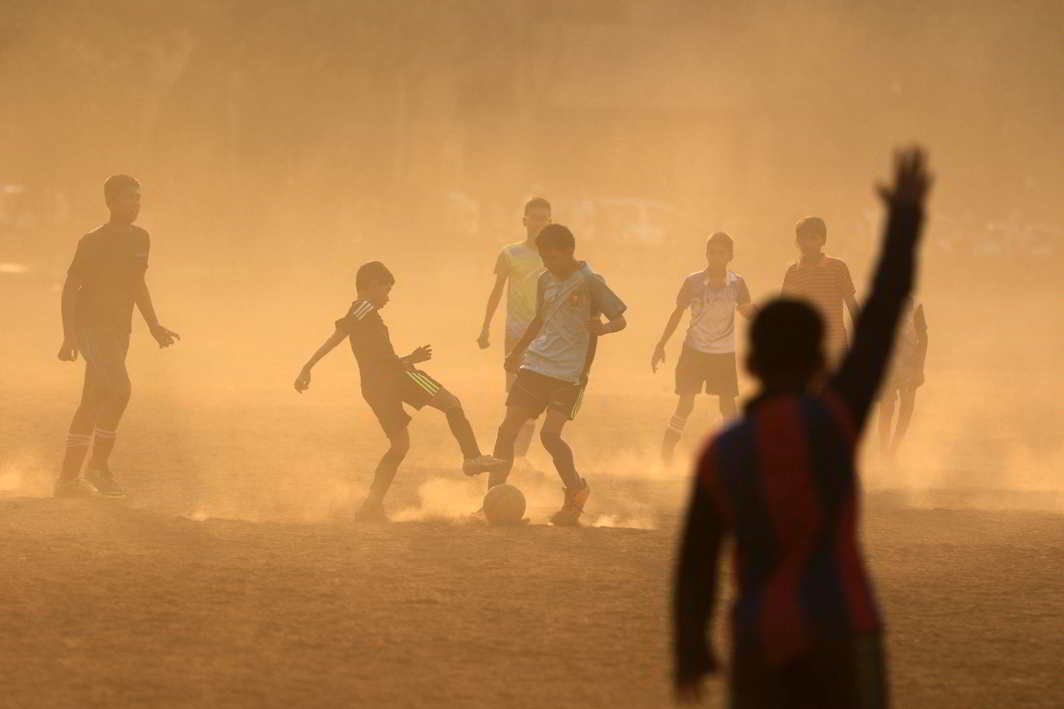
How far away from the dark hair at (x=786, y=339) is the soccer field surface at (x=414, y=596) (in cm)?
290

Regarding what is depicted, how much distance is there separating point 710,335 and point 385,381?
3936 mm

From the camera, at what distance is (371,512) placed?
10820 millimetres

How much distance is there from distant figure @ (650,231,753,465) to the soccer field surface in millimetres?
1120

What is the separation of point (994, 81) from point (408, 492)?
4959 cm

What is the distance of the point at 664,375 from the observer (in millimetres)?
25188

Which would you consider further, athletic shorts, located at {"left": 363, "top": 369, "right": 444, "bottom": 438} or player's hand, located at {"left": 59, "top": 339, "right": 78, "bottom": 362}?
player's hand, located at {"left": 59, "top": 339, "right": 78, "bottom": 362}

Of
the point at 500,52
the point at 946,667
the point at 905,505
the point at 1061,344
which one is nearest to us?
the point at 946,667

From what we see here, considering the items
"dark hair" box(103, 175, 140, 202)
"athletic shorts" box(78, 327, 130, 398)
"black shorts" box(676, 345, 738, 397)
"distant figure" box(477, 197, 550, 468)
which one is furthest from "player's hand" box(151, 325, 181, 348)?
"black shorts" box(676, 345, 738, 397)

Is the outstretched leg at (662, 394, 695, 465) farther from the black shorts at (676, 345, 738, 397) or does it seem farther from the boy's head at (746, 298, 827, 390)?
the boy's head at (746, 298, 827, 390)

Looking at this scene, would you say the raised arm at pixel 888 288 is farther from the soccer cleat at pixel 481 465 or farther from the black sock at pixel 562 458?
the soccer cleat at pixel 481 465

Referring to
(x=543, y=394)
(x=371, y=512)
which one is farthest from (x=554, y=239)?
(x=371, y=512)

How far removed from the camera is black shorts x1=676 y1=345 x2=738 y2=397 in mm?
13859

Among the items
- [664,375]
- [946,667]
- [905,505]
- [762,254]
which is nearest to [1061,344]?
[664,375]

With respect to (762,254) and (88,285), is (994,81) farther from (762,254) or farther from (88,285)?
(88,285)
